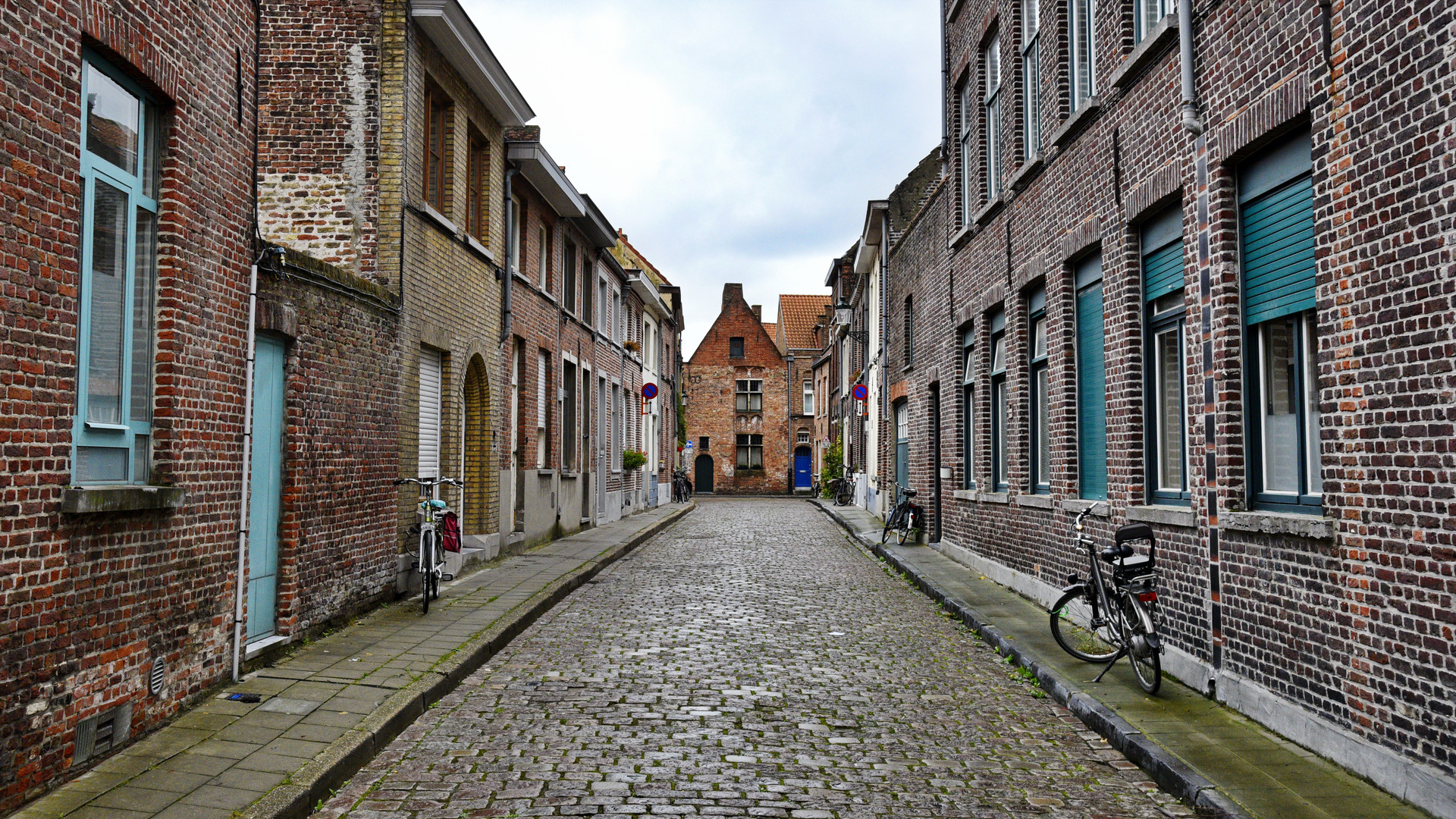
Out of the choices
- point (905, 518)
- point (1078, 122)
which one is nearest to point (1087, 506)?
point (1078, 122)

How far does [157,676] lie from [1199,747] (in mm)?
5473

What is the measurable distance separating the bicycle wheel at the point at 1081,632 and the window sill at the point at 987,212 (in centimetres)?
542

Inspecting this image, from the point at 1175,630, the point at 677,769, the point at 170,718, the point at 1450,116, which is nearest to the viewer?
the point at 1450,116

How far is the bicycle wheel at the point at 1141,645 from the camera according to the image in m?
6.78

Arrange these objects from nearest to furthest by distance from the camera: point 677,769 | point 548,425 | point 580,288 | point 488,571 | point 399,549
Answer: point 677,769 → point 399,549 → point 488,571 → point 548,425 → point 580,288

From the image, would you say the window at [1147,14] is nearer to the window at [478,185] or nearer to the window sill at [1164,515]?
the window sill at [1164,515]

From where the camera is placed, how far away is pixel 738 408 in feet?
185

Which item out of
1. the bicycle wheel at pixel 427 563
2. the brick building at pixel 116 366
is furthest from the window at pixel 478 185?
the brick building at pixel 116 366

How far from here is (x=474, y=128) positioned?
13961mm

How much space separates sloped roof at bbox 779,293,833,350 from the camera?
5912 cm

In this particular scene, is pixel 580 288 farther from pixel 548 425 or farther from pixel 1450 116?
pixel 1450 116

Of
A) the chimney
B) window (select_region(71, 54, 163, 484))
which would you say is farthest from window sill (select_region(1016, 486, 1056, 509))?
the chimney

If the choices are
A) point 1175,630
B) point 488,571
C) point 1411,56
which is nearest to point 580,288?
point 488,571

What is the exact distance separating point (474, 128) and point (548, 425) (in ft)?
20.4
